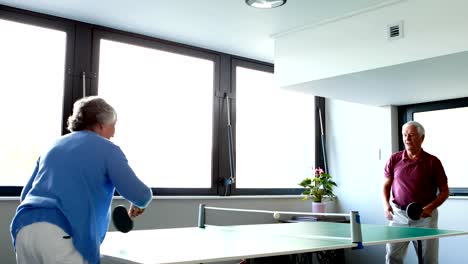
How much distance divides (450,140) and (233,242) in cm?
306

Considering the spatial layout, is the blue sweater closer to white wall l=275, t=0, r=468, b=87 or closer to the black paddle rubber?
the black paddle rubber

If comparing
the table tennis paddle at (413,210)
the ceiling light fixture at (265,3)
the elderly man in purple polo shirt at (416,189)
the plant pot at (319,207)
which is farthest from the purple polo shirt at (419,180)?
the ceiling light fixture at (265,3)

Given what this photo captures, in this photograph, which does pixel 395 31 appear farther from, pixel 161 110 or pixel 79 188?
pixel 79 188

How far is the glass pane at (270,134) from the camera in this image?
523 cm

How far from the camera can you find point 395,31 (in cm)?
365

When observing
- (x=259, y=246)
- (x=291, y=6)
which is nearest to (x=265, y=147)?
(x=291, y=6)

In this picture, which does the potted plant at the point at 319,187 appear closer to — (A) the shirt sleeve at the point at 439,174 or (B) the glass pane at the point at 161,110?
(B) the glass pane at the point at 161,110

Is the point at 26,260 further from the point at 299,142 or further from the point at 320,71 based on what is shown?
the point at 299,142

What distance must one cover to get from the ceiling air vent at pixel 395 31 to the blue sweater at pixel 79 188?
7.58ft

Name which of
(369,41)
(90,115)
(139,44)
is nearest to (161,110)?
(139,44)

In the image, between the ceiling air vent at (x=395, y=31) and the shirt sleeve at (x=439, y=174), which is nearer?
the ceiling air vent at (x=395, y=31)

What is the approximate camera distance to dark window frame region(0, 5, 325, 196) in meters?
4.05

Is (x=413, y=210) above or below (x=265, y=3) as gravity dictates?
below

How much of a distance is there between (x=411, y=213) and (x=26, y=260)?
2.32 metres
